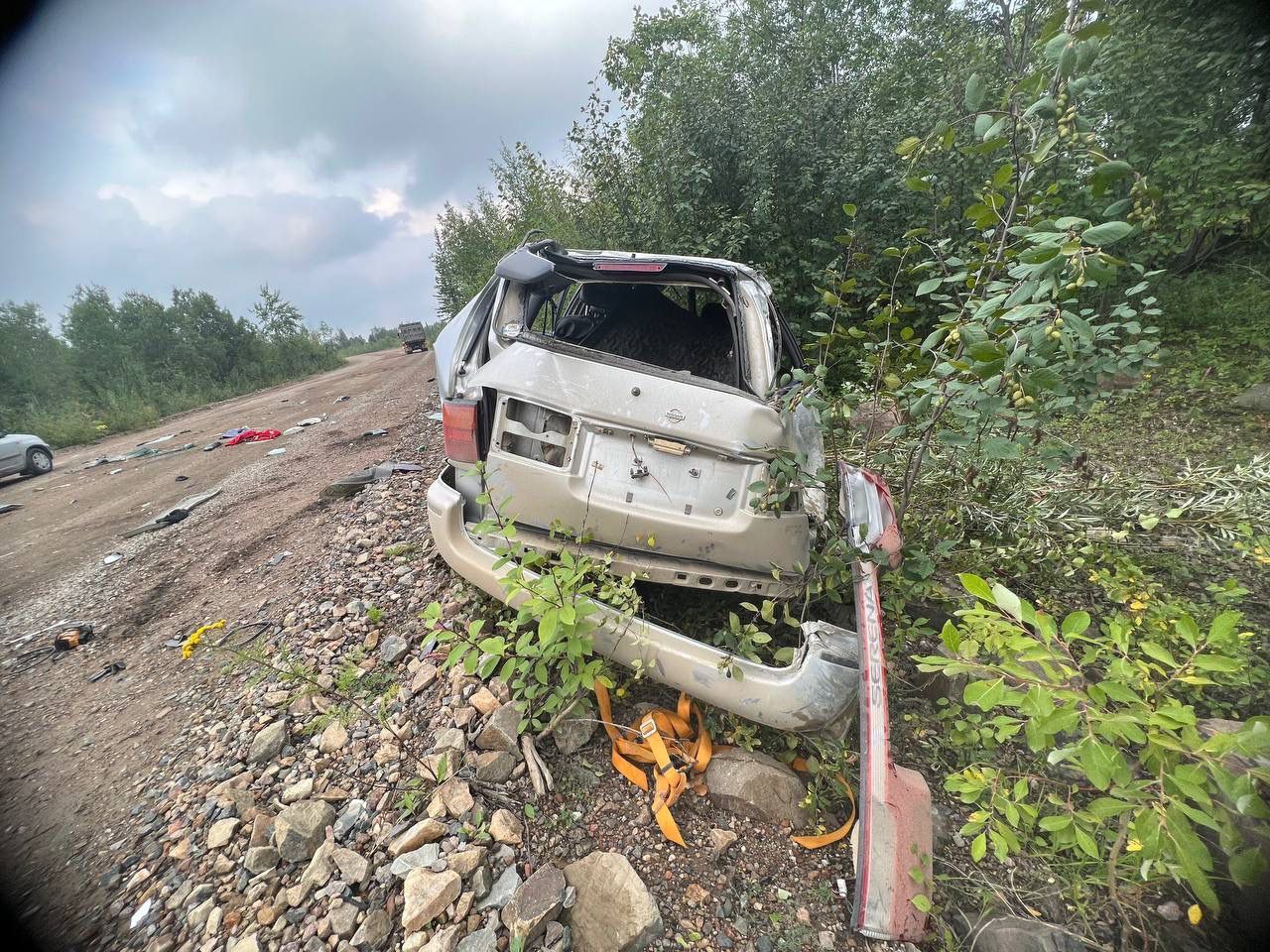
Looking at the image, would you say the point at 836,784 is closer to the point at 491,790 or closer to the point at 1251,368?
the point at 491,790

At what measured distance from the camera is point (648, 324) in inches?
148

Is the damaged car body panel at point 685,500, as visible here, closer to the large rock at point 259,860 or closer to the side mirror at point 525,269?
the side mirror at point 525,269

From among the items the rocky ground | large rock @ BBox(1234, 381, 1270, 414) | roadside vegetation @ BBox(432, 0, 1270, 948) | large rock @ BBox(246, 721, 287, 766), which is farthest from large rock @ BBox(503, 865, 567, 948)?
large rock @ BBox(1234, 381, 1270, 414)

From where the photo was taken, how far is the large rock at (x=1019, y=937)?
1381 millimetres

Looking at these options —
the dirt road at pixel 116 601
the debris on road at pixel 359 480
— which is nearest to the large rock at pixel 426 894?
the dirt road at pixel 116 601

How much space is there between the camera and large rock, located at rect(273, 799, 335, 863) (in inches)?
65.6

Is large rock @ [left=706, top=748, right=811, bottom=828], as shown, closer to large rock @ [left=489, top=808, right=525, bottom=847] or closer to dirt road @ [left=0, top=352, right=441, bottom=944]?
large rock @ [left=489, top=808, right=525, bottom=847]

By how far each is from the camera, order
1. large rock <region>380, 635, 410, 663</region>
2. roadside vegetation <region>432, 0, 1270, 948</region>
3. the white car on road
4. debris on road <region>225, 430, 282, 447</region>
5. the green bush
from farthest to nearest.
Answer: the white car on road → debris on road <region>225, 430, 282, 447</region> → large rock <region>380, 635, 410, 663</region> → roadside vegetation <region>432, 0, 1270, 948</region> → the green bush

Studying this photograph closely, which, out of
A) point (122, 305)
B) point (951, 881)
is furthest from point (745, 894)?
point (122, 305)

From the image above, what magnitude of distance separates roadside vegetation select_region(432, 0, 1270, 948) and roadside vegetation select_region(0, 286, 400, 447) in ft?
59.3

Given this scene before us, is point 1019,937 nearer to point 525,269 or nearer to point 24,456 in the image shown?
point 525,269

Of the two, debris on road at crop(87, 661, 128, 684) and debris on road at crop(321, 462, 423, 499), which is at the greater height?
debris on road at crop(321, 462, 423, 499)

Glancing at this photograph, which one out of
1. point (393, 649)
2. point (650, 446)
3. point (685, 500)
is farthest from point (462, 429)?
point (393, 649)

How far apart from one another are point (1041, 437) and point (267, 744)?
3.95m
